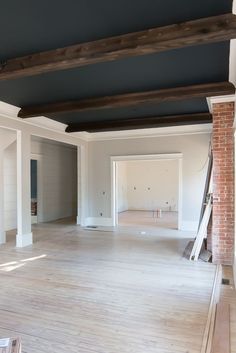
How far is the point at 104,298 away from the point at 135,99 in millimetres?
3127

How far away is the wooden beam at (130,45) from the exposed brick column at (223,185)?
6.88 feet

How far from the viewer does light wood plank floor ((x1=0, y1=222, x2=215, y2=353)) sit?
235 cm

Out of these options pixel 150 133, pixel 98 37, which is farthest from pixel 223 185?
pixel 150 133

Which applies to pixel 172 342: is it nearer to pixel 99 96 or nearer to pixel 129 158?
pixel 99 96

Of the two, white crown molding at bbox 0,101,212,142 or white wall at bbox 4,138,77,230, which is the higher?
white crown molding at bbox 0,101,212,142

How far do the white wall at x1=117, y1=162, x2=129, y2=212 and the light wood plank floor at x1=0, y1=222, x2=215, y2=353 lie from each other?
21.8 ft

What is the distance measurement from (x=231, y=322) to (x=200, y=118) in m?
4.44

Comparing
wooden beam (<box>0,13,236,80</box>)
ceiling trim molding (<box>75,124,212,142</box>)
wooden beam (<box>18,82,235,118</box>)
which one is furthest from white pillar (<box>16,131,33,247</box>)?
wooden beam (<box>0,13,236,80</box>)

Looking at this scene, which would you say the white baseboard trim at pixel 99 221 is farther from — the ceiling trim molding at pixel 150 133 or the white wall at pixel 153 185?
the white wall at pixel 153 185

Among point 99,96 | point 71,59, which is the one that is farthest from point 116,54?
point 99,96

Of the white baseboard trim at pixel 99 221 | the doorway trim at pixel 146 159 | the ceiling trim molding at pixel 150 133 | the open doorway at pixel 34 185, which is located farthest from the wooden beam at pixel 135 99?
the white baseboard trim at pixel 99 221

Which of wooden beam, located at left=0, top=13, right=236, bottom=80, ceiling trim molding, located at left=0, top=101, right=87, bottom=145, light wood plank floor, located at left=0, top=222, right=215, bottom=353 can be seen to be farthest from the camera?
ceiling trim molding, located at left=0, top=101, right=87, bottom=145

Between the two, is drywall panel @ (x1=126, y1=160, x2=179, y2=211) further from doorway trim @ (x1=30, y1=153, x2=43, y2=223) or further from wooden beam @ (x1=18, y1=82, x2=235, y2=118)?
wooden beam @ (x1=18, y1=82, x2=235, y2=118)

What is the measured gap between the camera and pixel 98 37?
284 cm
